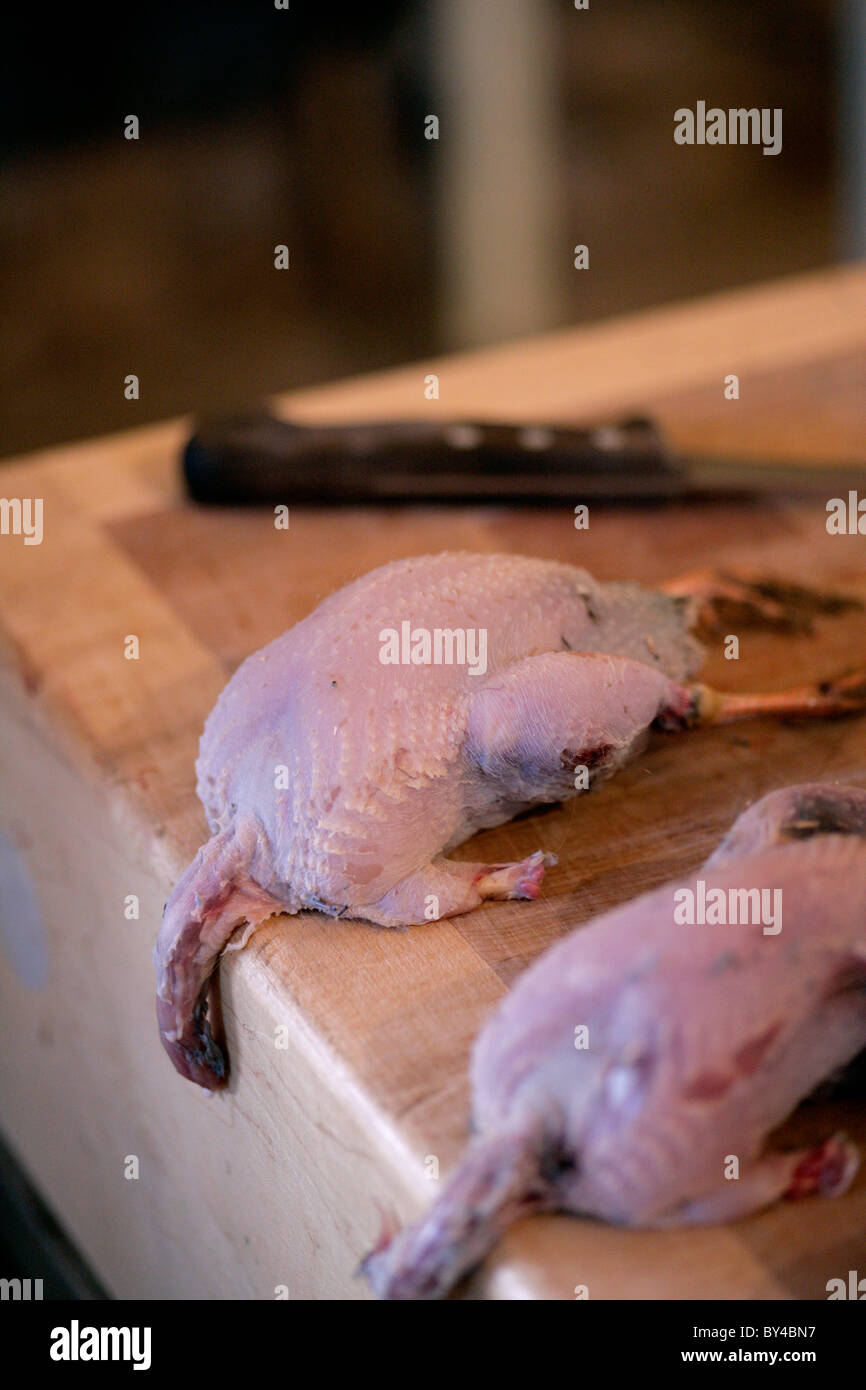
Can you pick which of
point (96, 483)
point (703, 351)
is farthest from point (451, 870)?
point (703, 351)

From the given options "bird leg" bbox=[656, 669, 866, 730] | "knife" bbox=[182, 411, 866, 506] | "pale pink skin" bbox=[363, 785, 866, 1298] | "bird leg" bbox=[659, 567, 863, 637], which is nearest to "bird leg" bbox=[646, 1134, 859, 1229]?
"pale pink skin" bbox=[363, 785, 866, 1298]

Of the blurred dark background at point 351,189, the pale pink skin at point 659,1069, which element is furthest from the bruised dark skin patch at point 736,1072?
the blurred dark background at point 351,189

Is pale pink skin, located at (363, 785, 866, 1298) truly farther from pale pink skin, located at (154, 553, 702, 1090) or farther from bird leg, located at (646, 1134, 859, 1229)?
pale pink skin, located at (154, 553, 702, 1090)

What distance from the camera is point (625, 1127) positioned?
758 millimetres

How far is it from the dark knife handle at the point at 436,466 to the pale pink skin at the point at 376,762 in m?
0.46

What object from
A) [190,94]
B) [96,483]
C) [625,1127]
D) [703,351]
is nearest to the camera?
[625,1127]

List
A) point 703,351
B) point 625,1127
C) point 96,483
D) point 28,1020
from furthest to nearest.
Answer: point 703,351
point 96,483
point 28,1020
point 625,1127

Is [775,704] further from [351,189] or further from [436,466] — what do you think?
[351,189]

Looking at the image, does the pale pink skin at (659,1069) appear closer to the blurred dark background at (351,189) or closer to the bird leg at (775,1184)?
the bird leg at (775,1184)

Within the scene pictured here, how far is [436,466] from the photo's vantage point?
58.9 inches

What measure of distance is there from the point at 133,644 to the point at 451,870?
480 millimetres

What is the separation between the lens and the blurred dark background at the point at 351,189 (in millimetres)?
3461

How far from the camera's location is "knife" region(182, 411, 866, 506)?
150 cm
